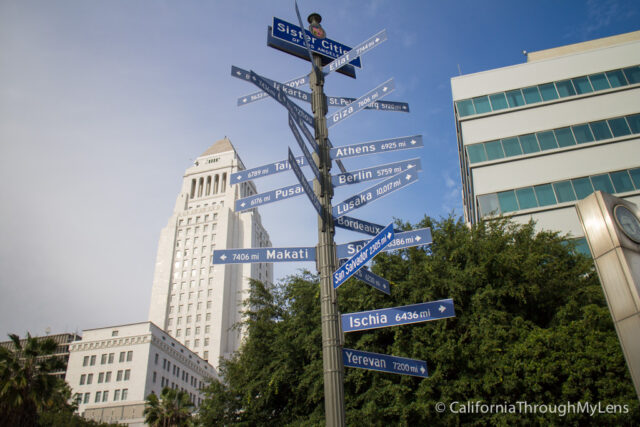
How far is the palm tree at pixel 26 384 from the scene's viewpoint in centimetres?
2123

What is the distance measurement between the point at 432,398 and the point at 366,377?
237 cm

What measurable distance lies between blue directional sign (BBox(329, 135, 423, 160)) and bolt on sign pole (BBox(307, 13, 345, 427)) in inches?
8.6

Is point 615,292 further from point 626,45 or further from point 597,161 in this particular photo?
point 626,45

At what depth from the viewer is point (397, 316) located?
6.15 m

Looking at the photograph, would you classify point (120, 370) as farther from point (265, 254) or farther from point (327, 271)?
point (327, 271)

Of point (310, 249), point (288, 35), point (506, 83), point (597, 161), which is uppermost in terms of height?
point (506, 83)

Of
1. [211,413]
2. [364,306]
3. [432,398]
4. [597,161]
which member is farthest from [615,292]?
[597,161]

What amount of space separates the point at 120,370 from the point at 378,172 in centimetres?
6014

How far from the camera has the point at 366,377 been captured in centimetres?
1527

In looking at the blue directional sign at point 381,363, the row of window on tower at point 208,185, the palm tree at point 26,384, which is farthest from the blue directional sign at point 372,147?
the row of window on tower at point 208,185

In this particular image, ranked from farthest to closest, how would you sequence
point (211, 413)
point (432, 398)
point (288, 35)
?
point (211, 413) → point (432, 398) → point (288, 35)

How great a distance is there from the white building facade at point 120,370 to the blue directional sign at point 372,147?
55.2 meters

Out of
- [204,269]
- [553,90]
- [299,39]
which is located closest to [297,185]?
[299,39]

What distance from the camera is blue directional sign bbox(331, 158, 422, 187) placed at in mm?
7117
